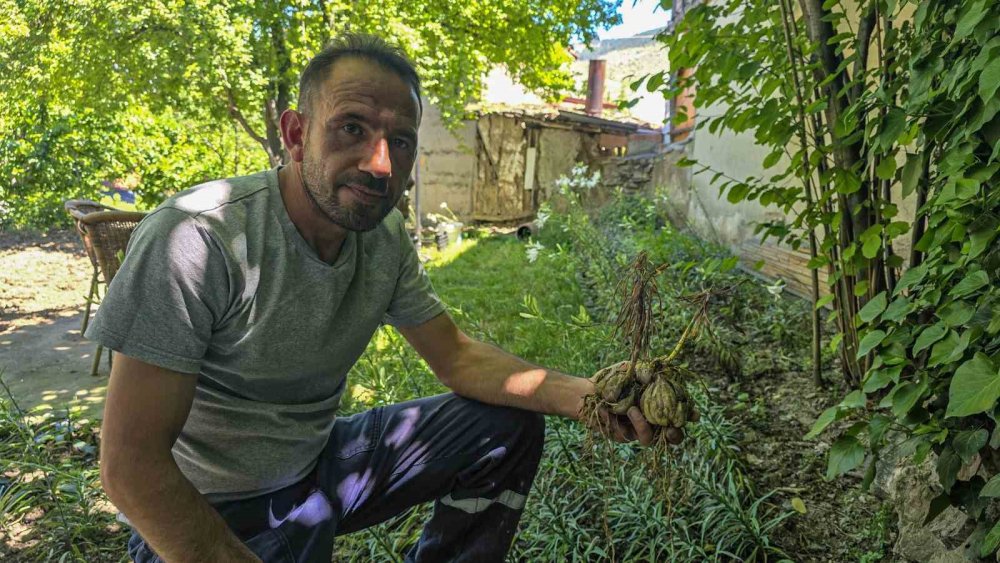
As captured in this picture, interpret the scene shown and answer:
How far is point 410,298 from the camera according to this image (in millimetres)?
2123

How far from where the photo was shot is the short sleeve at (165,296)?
1436 millimetres

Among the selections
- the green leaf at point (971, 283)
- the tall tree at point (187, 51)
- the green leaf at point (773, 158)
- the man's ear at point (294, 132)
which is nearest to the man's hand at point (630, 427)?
the green leaf at point (971, 283)

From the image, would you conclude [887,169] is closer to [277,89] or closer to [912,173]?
[912,173]

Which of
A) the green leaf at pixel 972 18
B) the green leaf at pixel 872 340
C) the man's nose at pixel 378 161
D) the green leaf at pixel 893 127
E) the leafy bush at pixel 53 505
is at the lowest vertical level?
the leafy bush at pixel 53 505

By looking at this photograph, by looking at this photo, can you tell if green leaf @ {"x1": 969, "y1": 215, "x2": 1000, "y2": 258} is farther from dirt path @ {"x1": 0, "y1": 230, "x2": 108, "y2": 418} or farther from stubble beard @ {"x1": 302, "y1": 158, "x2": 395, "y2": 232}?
dirt path @ {"x1": 0, "y1": 230, "x2": 108, "y2": 418}

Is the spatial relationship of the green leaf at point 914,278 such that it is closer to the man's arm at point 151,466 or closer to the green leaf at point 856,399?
the green leaf at point 856,399

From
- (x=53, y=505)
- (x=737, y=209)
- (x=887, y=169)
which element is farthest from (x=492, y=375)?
(x=737, y=209)

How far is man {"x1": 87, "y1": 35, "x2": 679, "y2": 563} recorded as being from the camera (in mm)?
1461

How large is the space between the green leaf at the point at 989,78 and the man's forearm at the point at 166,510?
1.92 metres

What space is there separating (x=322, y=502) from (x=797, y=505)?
1.69 m

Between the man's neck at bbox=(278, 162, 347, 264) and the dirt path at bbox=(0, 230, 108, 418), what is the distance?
262cm

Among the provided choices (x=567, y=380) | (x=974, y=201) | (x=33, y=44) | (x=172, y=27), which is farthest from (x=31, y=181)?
(x=974, y=201)

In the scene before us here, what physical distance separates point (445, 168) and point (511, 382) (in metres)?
12.7

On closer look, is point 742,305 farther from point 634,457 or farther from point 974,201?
point 974,201
